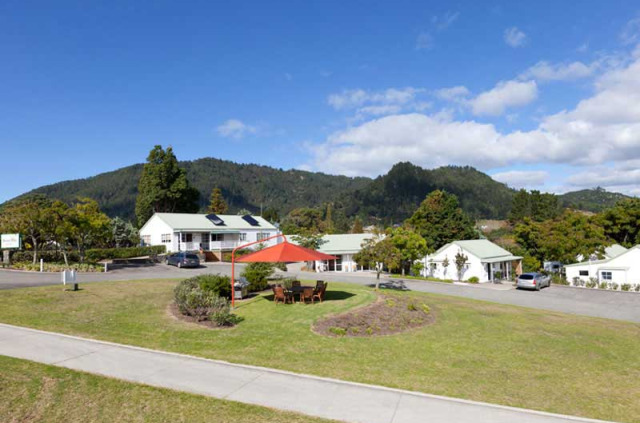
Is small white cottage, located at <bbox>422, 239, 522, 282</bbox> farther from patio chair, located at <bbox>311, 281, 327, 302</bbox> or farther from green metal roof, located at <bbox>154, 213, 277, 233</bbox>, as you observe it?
green metal roof, located at <bbox>154, 213, 277, 233</bbox>

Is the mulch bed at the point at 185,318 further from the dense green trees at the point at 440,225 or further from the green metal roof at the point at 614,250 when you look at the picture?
the green metal roof at the point at 614,250

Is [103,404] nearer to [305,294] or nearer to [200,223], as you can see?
[305,294]

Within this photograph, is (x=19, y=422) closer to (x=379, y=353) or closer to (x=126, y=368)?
(x=126, y=368)

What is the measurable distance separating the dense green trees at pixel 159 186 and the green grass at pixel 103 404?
58.2 meters

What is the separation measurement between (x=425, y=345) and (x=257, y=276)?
1205 cm

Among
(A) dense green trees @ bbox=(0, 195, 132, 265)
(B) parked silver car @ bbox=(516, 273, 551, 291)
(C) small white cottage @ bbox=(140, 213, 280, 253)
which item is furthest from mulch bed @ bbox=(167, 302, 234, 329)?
(C) small white cottage @ bbox=(140, 213, 280, 253)

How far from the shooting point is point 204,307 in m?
15.0

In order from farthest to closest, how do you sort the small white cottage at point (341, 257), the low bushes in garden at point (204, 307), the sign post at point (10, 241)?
the small white cottage at point (341, 257) < the sign post at point (10, 241) < the low bushes in garden at point (204, 307)

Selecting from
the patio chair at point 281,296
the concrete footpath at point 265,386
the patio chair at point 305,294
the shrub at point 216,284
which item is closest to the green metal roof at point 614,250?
the patio chair at point 305,294

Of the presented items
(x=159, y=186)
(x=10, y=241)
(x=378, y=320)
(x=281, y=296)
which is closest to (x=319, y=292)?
(x=281, y=296)

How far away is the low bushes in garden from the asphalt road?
11.2m

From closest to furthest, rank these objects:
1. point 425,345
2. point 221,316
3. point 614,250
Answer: point 425,345, point 221,316, point 614,250

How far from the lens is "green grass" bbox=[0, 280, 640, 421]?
27.8ft

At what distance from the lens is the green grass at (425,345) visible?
8.48 metres
